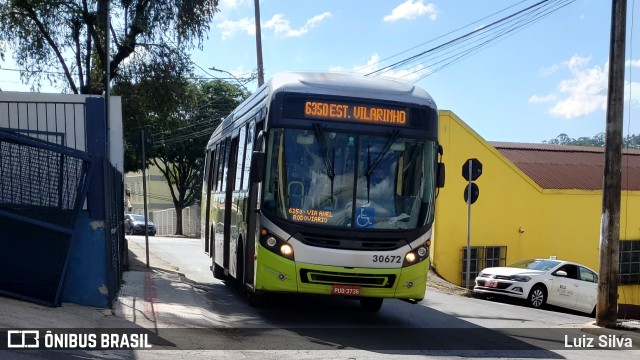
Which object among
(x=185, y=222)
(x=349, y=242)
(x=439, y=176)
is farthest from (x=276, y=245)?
(x=185, y=222)

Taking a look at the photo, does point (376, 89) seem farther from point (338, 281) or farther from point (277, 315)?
point (277, 315)

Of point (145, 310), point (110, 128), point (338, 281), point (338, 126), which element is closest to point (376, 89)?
point (338, 126)

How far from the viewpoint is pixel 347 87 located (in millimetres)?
11016

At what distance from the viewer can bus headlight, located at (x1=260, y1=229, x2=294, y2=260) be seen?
1036 centimetres

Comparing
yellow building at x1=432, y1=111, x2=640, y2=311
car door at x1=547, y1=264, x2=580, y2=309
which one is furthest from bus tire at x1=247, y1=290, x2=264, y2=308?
yellow building at x1=432, y1=111, x2=640, y2=311

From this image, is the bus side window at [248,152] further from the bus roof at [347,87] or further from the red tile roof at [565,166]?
the red tile roof at [565,166]

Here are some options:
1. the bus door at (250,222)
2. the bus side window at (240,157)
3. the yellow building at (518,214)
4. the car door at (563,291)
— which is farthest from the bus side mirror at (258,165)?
the yellow building at (518,214)

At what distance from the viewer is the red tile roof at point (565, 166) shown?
1075 inches

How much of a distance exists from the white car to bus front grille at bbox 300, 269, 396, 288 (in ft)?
29.7

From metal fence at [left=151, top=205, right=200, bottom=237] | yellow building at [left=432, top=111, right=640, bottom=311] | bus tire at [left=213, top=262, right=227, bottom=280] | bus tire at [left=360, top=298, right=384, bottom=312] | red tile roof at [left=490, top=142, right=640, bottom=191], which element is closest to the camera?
bus tire at [left=360, top=298, right=384, bottom=312]

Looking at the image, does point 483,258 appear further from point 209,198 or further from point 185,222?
point 185,222

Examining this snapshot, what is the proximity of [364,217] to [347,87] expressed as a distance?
2.00 meters

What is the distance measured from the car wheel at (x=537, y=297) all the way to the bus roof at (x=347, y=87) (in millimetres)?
9189

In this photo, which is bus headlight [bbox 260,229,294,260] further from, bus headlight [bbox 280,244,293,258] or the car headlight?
the car headlight
